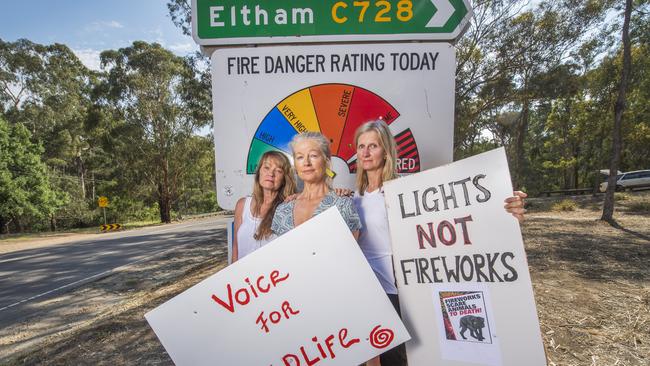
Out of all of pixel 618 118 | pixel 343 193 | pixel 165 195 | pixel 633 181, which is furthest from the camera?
pixel 165 195

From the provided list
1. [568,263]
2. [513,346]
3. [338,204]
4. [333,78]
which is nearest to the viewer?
[513,346]

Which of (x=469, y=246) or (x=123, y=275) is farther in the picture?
(x=123, y=275)

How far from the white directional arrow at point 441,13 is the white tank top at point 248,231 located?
139 centimetres

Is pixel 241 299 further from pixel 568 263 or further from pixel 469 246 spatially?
pixel 568 263

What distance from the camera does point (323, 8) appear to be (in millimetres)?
1694

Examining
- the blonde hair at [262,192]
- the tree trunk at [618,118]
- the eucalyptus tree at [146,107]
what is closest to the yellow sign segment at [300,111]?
the blonde hair at [262,192]

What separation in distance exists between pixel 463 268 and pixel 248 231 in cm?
115

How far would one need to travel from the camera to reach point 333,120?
6.14ft

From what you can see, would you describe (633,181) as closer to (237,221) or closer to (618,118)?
(618,118)

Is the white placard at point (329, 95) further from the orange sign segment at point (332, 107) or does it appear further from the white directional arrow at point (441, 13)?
the white directional arrow at point (441, 13)

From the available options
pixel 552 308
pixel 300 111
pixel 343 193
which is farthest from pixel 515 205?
pixel 552 308

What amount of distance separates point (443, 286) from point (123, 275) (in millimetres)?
7916

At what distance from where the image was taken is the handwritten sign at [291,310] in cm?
135

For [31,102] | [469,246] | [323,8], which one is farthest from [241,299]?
[31,102]
